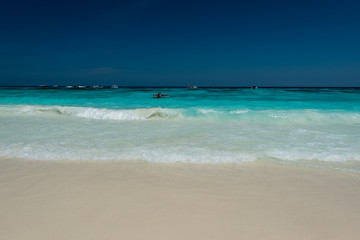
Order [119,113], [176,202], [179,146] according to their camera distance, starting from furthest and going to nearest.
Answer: [119,113]
[179,146]
[176,202]

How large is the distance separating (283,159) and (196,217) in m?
2.76

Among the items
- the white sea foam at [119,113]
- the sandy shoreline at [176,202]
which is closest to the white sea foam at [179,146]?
the sandy shoreline at [176,202]

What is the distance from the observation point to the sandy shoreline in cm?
227

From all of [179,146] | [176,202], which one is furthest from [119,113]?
[176,202]

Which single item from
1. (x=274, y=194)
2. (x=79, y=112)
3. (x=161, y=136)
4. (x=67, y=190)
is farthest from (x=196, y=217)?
(x=79, y=112)

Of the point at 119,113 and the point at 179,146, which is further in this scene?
the point at 119,113

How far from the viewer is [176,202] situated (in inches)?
111

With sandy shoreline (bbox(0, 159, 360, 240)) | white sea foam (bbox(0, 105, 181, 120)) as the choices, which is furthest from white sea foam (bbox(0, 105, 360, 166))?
white sea foam (bbox(0, 105, 181, 120))

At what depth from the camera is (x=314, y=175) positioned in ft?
12.2

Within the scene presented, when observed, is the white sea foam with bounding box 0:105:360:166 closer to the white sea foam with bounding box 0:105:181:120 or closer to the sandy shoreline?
the sandy shoreline

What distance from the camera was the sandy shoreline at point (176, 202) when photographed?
2.27 m

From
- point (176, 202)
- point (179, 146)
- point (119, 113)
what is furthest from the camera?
point (119, 113)

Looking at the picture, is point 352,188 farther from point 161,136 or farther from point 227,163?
point 161,136

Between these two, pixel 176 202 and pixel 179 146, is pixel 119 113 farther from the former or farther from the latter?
pixel 176 202
